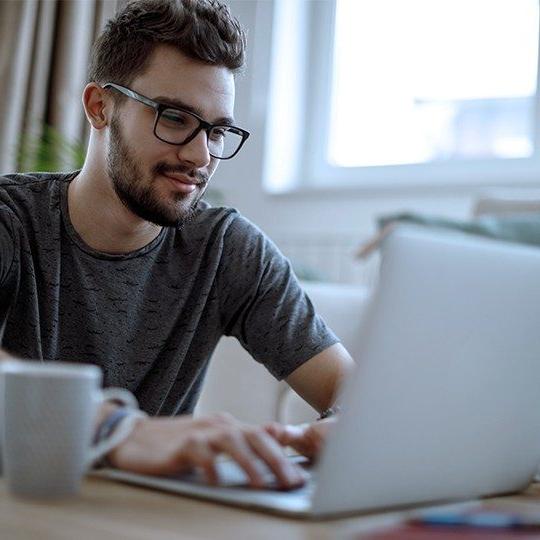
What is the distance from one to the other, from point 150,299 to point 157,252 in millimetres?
81

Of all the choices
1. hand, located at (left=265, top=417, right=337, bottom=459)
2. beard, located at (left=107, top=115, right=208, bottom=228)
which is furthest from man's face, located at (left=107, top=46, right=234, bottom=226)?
hand, located at (left=265, top=417, right=337, bottom=459)

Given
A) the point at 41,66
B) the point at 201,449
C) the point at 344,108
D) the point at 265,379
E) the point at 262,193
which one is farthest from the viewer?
the point at 344,108

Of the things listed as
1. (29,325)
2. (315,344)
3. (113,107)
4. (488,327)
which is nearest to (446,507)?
(488,327)

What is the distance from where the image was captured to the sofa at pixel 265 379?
7.55 feet

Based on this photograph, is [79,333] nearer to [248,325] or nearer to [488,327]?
[248,325]

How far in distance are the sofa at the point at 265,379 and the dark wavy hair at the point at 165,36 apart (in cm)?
79

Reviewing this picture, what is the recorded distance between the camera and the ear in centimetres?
171

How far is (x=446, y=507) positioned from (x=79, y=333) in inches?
32.2

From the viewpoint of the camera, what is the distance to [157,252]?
1573mm

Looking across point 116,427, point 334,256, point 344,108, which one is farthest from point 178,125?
point 344,108

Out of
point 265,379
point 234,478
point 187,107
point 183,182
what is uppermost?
point 187,107

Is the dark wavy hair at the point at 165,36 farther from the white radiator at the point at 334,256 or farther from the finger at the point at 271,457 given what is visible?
the white radiator at the point at 334,256

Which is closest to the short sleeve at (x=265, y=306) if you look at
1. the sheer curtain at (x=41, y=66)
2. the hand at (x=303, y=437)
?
the hand at (x=303, y=437)

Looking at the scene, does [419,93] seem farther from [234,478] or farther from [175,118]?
[234,478]
